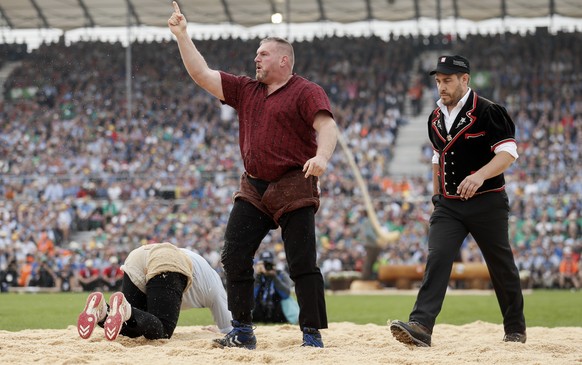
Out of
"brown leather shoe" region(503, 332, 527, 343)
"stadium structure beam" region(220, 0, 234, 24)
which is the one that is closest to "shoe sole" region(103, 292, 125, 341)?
"brown leather shoe" region(503, 332, 527, 343)

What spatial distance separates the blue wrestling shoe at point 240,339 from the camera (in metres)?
6.50

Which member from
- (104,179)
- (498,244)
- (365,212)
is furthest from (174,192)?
(498,244)

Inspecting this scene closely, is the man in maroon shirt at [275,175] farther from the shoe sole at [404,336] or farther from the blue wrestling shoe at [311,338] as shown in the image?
the shoe sole at [404,336]

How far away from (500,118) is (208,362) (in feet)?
9.25

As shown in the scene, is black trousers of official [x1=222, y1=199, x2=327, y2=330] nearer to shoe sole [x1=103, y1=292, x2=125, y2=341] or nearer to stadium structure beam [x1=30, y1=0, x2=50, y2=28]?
shoe sole [x1=103, y1=292, x2=125, y2=341]

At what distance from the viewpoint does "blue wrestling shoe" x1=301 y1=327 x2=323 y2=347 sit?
6.41m

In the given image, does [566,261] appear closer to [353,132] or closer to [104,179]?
[353,132]

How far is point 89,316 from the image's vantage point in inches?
249

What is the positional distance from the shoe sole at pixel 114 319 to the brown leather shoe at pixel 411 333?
1803 mm

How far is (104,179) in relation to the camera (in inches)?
1043

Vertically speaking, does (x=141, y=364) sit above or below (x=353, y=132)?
below

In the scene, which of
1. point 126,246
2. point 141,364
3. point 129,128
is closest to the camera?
point 141,364

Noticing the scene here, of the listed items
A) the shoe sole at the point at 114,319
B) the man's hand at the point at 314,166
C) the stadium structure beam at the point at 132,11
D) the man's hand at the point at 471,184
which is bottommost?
the shoe sole at the point at 114,319

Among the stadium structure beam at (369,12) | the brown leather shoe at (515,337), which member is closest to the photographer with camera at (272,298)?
the brown leather shoe at (515,337)
